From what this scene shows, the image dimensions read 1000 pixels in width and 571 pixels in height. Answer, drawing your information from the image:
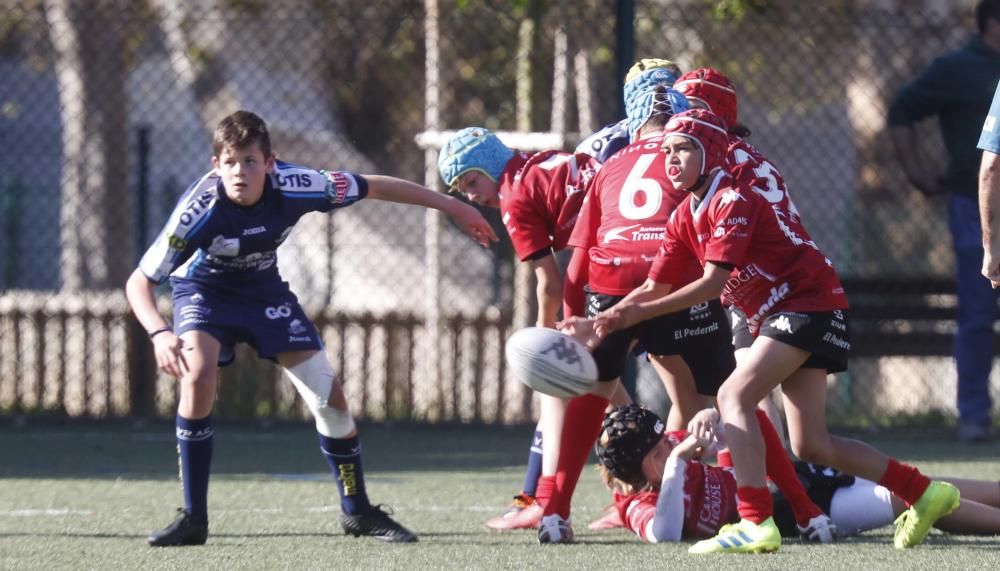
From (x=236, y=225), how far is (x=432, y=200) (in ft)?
2.34

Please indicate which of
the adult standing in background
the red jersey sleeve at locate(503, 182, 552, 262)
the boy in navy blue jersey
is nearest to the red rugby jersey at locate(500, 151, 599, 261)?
the red jersey sleeve at locate(503, 182, 552, 262)

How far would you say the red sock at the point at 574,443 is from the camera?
18.9 feet

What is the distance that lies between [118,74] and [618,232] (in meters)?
9.21

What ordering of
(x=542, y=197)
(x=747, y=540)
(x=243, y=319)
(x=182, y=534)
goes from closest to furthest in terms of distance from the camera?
(x=747, y=540)
(x=182, y=534)
(x=243, y=319)
(x=542, y=197)

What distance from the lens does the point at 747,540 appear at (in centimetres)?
524

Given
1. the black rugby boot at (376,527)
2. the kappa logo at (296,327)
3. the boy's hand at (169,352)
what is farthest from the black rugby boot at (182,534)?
the kappa logo at (296,327)

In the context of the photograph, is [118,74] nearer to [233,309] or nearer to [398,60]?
[398,60]

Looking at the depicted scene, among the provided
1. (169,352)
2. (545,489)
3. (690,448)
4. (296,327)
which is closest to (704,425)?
(690,448)

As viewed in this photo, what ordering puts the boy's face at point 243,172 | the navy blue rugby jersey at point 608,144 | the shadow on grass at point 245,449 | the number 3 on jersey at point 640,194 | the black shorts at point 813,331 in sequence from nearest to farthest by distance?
the black shorts at point 813,331 → the boy's face at point 243,172 → the number 3 on jersey at point 640,194 → the navy blue rugby jersey at point 608,144 → the shadow on grass at point 245,449

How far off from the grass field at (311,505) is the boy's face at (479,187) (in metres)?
1.27

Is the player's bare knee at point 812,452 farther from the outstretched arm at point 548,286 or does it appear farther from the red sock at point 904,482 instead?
the outstretched arm at point 548,286

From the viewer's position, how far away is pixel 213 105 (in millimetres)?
21641

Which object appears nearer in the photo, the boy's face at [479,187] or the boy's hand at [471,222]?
the boy's hand at [471,222]

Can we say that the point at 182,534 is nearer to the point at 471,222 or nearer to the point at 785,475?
the point at 471,222
